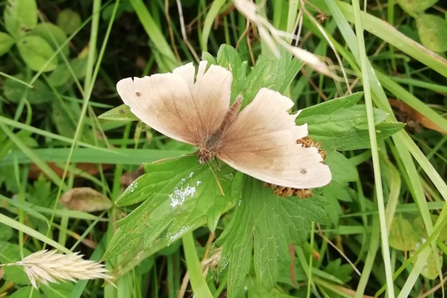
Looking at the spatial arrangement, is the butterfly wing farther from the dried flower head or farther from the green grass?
the dried flower head

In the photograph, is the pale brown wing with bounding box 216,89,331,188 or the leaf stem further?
the leaf stem

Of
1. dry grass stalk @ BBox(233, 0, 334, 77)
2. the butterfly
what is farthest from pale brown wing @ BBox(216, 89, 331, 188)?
dry grass stalk @ BBox(233, 0, 334, 77)

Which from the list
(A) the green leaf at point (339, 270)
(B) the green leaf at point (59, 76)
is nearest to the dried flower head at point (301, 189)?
(A) the green leaf at point (339, 270)

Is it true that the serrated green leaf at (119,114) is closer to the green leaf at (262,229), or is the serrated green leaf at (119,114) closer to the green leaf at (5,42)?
the green leaf at (262,229)

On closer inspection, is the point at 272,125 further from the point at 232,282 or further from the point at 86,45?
the point at 86,45

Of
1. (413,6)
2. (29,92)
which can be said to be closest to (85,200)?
(29,92)

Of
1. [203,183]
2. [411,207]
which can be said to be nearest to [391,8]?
[411,207]
